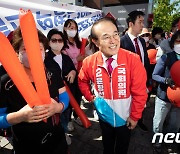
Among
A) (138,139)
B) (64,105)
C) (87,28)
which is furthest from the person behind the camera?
(87,28)

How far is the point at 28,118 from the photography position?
1.27 meters

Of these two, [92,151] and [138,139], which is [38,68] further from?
[138,139]

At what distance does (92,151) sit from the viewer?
123 inches

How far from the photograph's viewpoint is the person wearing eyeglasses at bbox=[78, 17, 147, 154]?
1.86 metres

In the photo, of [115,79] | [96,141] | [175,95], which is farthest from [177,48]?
[96,141]

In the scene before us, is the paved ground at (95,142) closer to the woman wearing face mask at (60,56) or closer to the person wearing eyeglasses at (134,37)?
the woman wearing face mask at (60,56)

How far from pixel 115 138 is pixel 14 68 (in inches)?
62.3

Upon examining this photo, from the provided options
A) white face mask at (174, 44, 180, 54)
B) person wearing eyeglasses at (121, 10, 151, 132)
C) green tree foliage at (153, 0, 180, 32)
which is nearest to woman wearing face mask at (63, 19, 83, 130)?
person wearing eyeglasses at (121, 10, 151, 132)

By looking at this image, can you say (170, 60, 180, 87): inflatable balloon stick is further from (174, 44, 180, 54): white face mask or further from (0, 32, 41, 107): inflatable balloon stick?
(0, 32, 41, 107): inflatable balloon stick

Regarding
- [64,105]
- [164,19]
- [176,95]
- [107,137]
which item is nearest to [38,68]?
[64,105]

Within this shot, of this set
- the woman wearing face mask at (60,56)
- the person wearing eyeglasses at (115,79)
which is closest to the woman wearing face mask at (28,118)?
the person wearing eyeglasses at (115,79)

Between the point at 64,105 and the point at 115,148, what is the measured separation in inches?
39.6

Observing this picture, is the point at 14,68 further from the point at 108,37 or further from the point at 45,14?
the point at 45,14

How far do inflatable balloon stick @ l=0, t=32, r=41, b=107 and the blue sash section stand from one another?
3.41ft
